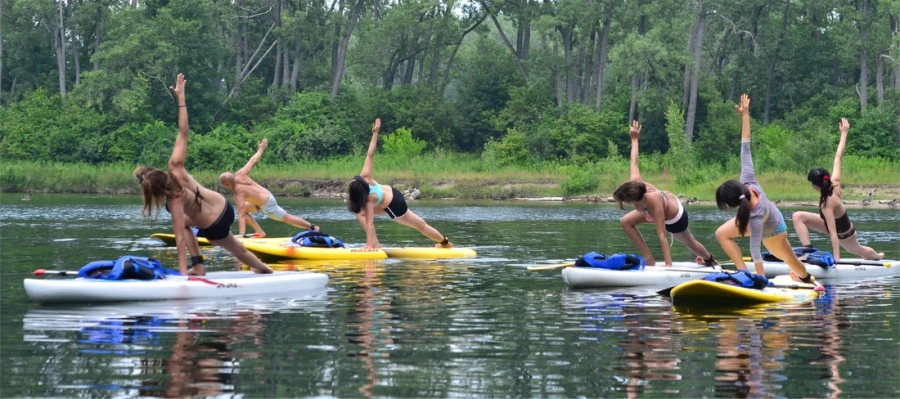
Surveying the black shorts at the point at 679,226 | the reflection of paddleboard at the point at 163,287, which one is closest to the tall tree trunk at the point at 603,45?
the black shorts at the point at 679,226

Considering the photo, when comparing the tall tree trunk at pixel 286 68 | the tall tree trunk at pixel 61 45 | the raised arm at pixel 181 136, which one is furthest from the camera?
the tall tree trunk at pixel 286 68

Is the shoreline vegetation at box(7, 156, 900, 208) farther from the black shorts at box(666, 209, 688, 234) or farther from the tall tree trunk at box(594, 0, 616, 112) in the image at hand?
the black shorts at box(666, 209, 688, 234)

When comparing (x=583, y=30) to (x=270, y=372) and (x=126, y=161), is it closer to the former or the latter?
(x=126, y=161)

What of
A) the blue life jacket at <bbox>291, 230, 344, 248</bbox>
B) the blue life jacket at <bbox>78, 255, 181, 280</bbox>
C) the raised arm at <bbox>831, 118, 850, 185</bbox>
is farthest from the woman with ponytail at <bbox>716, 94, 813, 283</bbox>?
the blue life jacket at <bbox>291, 230, 344, 248</bbox>

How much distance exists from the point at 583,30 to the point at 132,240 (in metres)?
38.0

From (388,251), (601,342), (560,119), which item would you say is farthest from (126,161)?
(601,342)

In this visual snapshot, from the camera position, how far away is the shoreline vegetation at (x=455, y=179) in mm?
48875

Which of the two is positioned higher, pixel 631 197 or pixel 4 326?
pixel 631 197

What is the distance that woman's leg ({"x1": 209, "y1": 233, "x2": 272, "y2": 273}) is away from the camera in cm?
1418

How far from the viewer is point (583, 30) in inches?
2293

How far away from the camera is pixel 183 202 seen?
13508 millimetres

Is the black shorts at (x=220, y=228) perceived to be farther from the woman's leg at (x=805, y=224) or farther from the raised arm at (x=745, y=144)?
the woman's leg at (x=805, y=224)

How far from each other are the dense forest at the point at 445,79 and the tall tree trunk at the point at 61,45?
0.58ft

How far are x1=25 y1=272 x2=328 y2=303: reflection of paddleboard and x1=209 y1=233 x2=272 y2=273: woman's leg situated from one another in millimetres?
201
